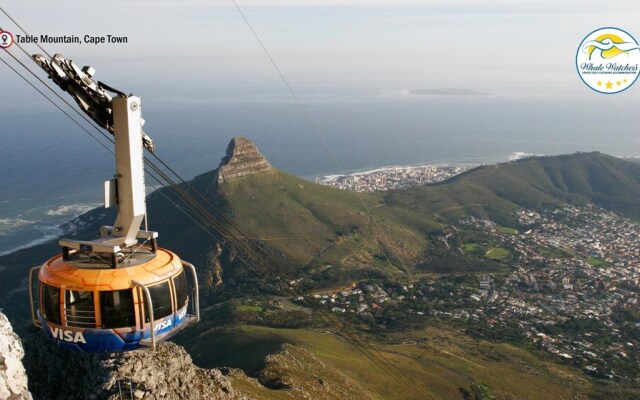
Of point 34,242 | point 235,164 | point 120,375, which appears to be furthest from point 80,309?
point 34,242

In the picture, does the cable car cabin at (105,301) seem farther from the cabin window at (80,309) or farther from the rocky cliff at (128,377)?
the rocky cliff at (128,377)

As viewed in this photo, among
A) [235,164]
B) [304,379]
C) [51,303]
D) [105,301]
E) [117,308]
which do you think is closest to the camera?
[105,301]

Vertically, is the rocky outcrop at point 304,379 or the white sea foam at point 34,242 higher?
the rocky outcrop at point 304,379

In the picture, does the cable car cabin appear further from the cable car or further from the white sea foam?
the white sea foam

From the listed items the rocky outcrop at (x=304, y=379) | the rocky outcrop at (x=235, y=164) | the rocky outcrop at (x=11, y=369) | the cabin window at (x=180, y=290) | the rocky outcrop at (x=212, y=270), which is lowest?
the rocky outcrop at (x=212, y=270)

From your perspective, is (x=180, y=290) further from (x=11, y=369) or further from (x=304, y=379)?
(x=304, y=379)

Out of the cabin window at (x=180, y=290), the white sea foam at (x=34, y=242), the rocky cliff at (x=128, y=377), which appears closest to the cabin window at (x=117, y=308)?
the cabin window at (x=180, y=290)

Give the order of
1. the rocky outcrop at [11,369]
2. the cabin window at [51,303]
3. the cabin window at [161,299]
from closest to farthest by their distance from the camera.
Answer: the cabin window at [51,303], the cabin window at [161,299], the rocky outcrop at [11,369]
